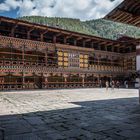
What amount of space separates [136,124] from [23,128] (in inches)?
137

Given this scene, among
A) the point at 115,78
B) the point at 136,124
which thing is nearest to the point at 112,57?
the point at 115,78

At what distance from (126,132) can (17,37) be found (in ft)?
78.7

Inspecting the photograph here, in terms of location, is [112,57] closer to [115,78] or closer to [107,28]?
[115,78]

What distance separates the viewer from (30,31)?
90.6ft

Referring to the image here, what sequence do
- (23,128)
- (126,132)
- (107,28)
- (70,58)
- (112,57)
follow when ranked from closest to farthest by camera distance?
1. (126,132)
2. (23,128)
3. (70,58)
4. (112,57)
5. (107,28)

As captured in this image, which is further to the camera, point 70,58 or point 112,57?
point 112,57

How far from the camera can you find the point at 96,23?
139 metres

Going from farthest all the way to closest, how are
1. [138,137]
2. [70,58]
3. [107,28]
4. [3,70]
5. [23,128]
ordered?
[107,28] → [70,58] → [3,70] → [23,128] → [138,137]

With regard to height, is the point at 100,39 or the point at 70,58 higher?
the point at 100,39

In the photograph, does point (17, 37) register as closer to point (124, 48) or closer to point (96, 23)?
point (124, 48)

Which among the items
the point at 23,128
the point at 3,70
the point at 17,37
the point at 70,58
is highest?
the point at 17,37

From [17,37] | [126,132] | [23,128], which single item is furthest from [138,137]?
[17,37]

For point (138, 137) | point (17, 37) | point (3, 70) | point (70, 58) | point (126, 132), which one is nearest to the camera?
point (138, 137)

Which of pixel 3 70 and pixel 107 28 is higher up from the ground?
pixel 107 28
